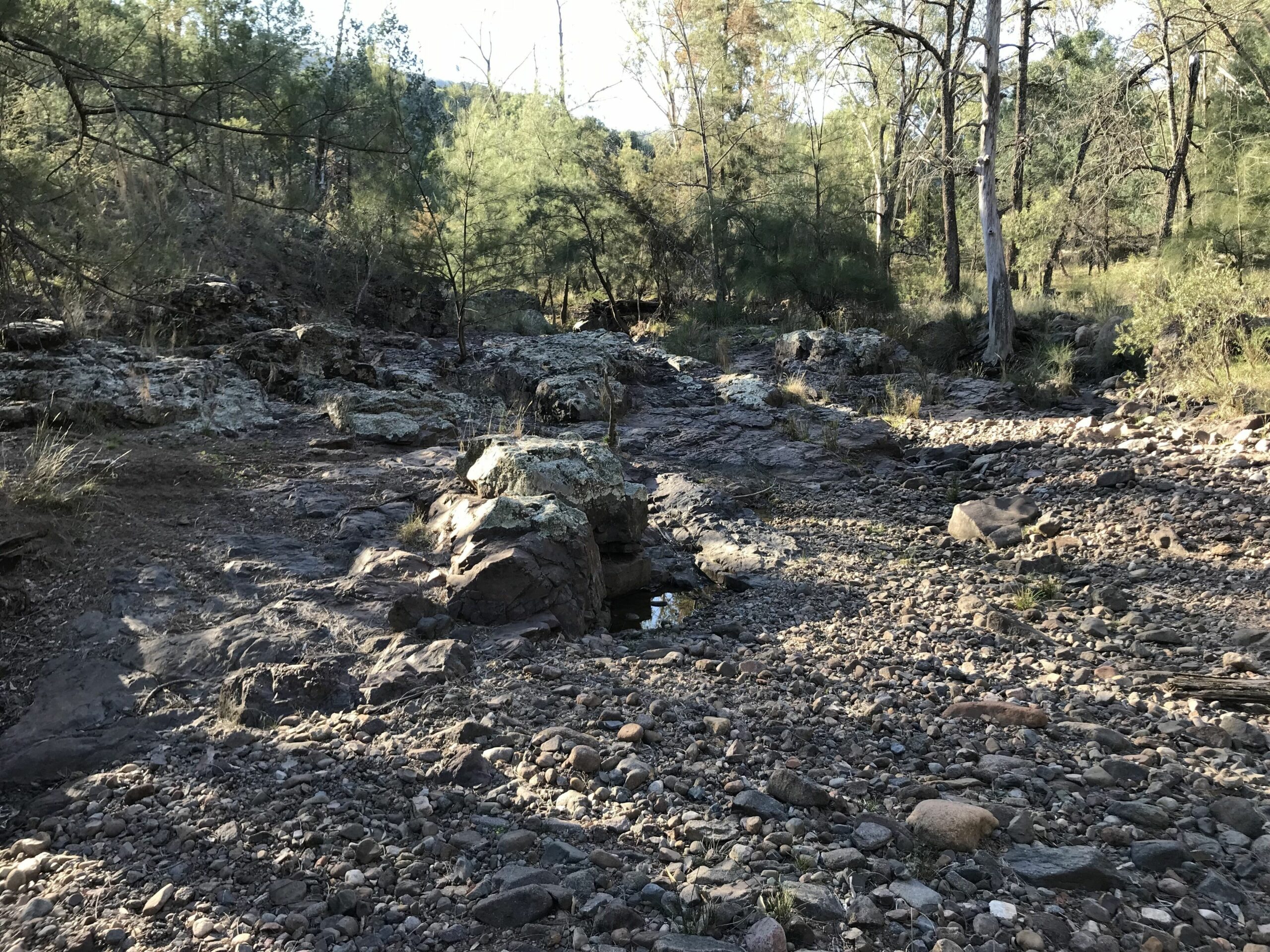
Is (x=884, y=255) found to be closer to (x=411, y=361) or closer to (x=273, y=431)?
(x=411, y=361)

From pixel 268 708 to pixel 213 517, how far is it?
2.80 meters

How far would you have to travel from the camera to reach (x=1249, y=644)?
4547 mm

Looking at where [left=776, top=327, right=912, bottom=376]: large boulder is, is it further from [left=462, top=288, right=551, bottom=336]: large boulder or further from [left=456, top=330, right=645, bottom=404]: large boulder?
[left=462, top=288, right=551, bottom=336]: large boulder

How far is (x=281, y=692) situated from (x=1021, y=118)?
1936 centimetres

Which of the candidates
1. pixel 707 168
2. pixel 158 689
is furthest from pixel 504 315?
pixel 158 689

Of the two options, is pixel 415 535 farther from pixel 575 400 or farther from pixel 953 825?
pixel 575 400

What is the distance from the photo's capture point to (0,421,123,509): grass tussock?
5320mm

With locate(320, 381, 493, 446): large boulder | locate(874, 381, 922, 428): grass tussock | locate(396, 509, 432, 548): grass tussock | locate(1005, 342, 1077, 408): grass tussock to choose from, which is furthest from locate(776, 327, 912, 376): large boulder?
locate(396, 509, 432, 548): grass tussock

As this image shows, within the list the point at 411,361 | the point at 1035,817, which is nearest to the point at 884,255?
the point at 411,361

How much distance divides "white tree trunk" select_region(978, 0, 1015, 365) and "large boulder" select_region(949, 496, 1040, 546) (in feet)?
20.0

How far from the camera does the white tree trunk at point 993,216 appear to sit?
494 inches

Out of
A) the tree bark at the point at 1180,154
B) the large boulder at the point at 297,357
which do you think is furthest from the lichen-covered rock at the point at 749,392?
the tree bark at the point at 1180,154

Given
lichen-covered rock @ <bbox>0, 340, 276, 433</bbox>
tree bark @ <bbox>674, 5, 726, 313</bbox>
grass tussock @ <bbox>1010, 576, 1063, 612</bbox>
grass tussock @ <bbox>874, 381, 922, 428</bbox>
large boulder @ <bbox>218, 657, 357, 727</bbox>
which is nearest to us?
large boulder @ <bbox>218, 657, 357, 727</bbox>

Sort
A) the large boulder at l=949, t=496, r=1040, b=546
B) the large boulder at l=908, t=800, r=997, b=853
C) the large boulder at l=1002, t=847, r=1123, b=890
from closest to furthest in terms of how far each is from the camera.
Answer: the large boulder at l=1002, t=847, r=1123, b=890 < the large boulder at l=908, t=800, r=997, b=853 < the large boulder at l=949, t=496, r=1040, b=546
